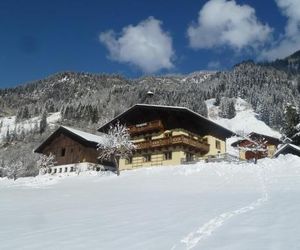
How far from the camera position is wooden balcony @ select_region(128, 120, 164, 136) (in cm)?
5688

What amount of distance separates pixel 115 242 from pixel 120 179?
104 ft

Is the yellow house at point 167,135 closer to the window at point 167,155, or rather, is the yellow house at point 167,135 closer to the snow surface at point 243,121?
the window at point 167,155

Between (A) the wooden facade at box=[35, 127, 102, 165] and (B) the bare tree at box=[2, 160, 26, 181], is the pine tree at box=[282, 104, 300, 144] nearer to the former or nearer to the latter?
(A) the wooden facade at box=[35, 127, 102, 165]

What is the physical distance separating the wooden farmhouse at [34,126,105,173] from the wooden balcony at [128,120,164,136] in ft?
24.0

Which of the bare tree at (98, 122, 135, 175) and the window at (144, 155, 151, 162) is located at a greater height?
the bare tree at (98, 122, 135, 175)

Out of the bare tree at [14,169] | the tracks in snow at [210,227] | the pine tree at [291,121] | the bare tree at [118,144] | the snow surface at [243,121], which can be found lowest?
the tracks in snow at [210,227]

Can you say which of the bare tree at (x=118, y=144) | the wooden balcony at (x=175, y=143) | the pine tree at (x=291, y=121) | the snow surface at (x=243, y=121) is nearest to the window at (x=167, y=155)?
the wooden balcony at (x=175, y=143)

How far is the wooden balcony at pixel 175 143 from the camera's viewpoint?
53.3 m

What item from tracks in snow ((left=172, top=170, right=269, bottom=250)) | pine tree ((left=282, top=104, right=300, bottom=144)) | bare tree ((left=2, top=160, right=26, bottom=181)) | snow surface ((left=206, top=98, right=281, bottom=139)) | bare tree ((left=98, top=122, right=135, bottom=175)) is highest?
snow surface ((left=206, top=98, right=281, bottom=139))

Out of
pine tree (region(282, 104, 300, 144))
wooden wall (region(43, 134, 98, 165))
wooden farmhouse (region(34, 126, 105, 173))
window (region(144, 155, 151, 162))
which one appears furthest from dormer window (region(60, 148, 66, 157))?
pine tree (region(282, 104, 300, 144))

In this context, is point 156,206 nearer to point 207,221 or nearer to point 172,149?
point 207,221

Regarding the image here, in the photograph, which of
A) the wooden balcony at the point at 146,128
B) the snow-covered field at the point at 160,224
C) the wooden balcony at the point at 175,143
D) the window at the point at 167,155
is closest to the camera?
the snow-covered field at the point at 160,224

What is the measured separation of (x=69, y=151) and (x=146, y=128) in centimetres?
1665

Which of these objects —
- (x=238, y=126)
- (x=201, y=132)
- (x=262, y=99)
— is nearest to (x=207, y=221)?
(x=201, y=132)
